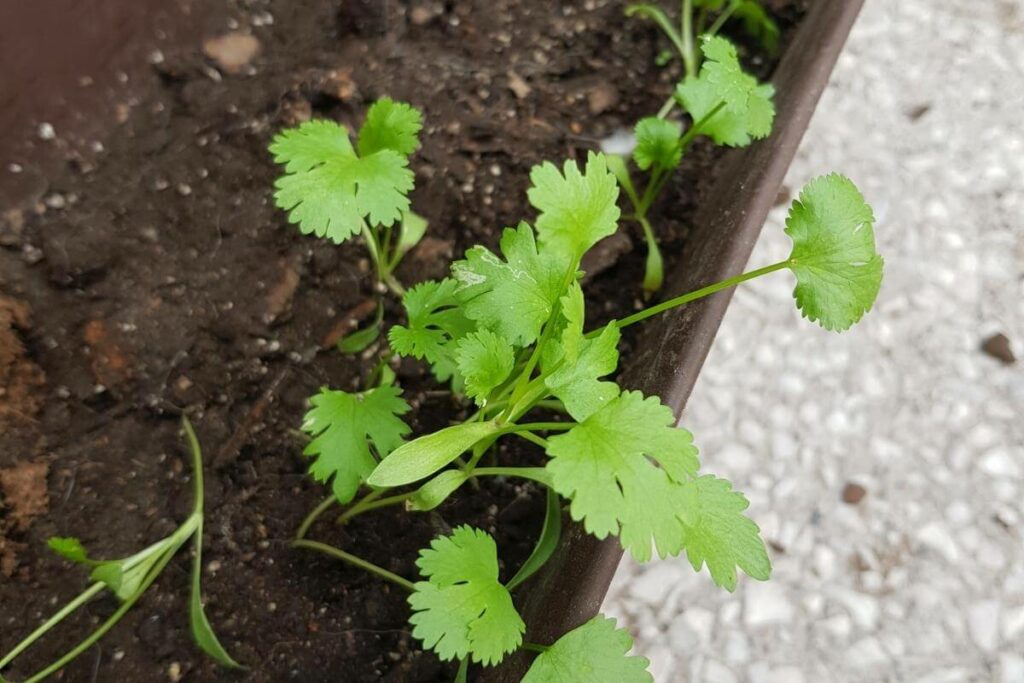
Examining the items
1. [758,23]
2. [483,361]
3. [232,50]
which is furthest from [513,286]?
[758,23]

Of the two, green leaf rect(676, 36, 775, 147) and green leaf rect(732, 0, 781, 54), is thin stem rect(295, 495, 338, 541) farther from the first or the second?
green leaf rect(732, 0, 781, 54)

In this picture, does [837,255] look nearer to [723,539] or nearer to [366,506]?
[723,539]

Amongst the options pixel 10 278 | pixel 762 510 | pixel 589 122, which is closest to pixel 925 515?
pixel 762 510

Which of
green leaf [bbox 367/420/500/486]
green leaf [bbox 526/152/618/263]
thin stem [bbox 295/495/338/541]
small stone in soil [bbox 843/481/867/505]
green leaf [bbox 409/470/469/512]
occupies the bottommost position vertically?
small stone in soil [bbox 843/481/867/505]

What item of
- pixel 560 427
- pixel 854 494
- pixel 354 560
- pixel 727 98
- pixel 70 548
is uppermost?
pixel 727 98

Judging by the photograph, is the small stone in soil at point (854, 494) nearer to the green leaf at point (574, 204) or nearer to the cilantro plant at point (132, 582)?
the green leaf at point (574, 204)

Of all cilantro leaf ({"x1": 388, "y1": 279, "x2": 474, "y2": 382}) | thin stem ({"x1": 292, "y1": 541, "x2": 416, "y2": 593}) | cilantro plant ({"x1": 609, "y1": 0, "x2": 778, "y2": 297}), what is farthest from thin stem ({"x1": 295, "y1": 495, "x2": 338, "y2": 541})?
cilantro plant ({"x1": 609, "y1": 0, "x2": 778, "y2": 297})

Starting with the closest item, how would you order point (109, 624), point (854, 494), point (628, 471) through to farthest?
point (628, 471), point (109, 624), point (854, 494)

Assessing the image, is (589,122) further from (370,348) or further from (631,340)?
(370,348)
